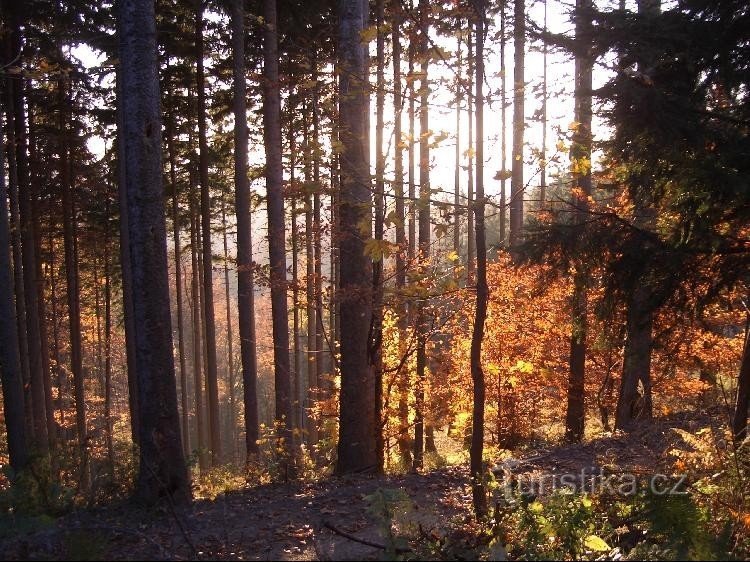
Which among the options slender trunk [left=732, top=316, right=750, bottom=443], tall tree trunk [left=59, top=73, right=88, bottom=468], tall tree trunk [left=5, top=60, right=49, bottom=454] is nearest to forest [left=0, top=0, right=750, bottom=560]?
slender trunk [left=732, top=316, right=750, bottom=443]

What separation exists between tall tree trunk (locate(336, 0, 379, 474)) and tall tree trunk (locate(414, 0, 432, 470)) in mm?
960

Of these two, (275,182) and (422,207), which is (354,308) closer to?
(422,207)

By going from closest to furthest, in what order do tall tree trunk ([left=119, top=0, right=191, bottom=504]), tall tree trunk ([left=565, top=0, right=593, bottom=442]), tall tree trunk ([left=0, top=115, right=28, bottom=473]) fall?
tall tree trunk ([left=565, top=0, right=593, bottom=442]) < tall tree trunk ([left=119, top=0, right=191, bottom=504]) < tall tree trunk ([left=0, top=115, right=28, bottom=473])

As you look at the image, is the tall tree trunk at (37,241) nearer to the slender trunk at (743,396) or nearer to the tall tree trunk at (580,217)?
the tall tree trunk at (580,217)

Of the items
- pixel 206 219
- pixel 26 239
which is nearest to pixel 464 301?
pixel 206 219

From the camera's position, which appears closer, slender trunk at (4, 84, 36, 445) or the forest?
the forest

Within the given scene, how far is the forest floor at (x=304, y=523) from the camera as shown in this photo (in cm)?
462

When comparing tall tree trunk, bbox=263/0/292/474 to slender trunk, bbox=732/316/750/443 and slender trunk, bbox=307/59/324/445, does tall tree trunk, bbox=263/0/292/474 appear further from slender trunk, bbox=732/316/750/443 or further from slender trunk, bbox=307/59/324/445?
slender trunk, bbox=732/316/750/443

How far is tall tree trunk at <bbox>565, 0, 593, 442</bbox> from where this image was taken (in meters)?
5.32

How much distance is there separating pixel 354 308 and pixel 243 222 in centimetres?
531

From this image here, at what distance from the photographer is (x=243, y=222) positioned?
13.3 meters

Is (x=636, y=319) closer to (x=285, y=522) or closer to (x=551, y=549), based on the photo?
(x=551, y=549)

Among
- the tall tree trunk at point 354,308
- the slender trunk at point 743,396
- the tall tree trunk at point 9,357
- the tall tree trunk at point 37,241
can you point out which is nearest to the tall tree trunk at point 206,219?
the tall tree trunk at point 37,241

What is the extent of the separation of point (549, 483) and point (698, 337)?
6.84 meters
